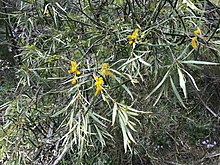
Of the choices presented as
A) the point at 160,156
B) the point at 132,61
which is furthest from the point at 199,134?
the point at 132,61

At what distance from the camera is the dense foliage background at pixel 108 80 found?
3.34 feet

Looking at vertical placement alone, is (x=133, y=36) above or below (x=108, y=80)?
above

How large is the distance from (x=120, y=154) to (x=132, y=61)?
0.89m

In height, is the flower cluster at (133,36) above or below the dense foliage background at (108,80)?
above

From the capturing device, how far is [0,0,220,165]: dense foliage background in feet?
3.34

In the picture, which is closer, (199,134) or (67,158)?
(67,158)

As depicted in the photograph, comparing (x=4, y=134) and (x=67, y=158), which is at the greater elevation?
(x=4, y=134)

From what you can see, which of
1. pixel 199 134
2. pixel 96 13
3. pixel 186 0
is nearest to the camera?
pixel 186 0

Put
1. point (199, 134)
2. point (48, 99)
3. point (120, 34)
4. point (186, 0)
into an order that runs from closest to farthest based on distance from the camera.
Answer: point (186, 0) < point (120, 34) < point (48, 99) < point (199, 134)

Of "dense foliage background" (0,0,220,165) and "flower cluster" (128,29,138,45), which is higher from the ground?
"flower cluster" (128,29,138,45)

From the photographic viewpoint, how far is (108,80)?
1188 mm

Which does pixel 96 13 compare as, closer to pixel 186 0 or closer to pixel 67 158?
pixel 186 0

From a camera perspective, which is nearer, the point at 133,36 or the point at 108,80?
the point at 133,36

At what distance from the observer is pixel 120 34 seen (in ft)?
4.00
